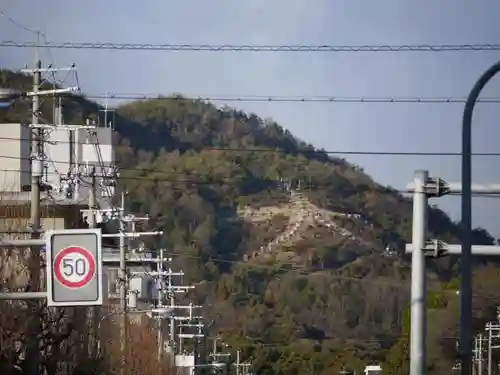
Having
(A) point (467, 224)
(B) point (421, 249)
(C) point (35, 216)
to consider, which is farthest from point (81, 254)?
(A) point (467, 224)

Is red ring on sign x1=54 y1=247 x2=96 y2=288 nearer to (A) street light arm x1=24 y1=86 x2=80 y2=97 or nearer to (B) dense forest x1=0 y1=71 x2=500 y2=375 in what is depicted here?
(A) street light arm x1=24 y1=86 x2=80 y2=97

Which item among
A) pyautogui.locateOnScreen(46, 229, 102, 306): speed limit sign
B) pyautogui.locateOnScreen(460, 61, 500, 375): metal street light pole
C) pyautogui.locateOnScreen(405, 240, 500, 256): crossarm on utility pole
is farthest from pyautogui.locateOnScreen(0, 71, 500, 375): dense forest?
pyautogui.locateOnScreen(460, 61, 500, 375): metal street light pole

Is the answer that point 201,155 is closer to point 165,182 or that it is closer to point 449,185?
point 165,182

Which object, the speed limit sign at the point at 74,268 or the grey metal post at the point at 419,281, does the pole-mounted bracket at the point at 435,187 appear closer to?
the grey metal post at the point at 419,281

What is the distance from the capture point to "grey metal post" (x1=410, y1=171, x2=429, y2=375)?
16453 millimetres

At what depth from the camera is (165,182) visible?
66.5 meters

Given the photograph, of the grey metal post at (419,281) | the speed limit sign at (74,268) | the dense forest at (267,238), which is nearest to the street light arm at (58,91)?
the speed limit sign at (74,268)

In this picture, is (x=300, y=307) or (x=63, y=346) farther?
(x=300, y=307)

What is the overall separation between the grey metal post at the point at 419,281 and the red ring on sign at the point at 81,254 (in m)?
5.81

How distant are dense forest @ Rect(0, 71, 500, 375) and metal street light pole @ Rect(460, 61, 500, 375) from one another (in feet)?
94.9

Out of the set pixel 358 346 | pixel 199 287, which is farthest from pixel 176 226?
pixel 358 346

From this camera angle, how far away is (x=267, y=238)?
72.6 m

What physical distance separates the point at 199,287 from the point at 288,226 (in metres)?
7.27

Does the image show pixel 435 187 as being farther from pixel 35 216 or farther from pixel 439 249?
pixel 35 216
